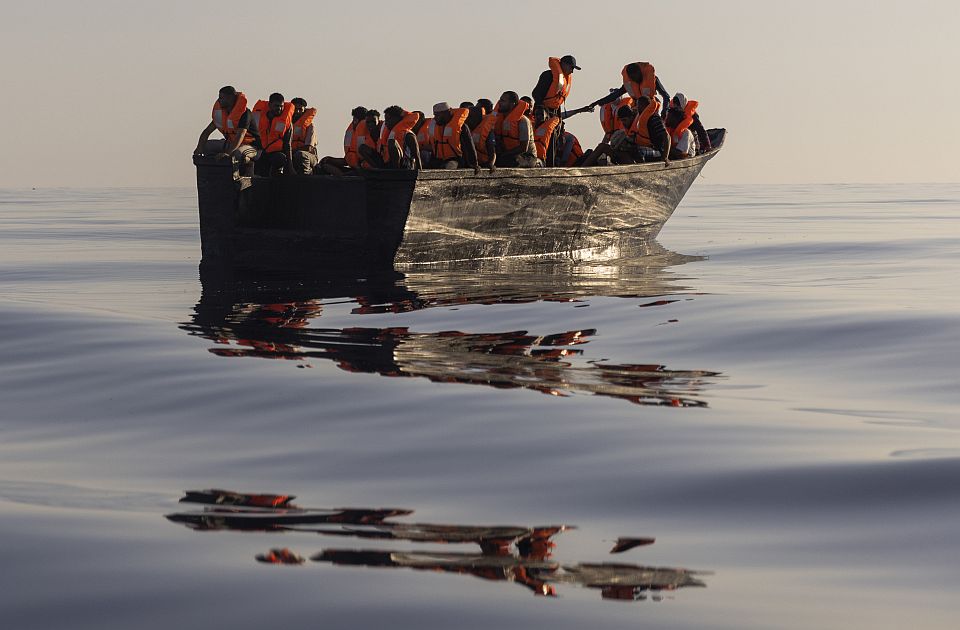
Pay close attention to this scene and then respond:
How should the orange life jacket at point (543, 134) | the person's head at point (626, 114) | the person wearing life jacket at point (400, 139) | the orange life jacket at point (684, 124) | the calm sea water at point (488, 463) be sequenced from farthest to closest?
the orange life jacket at point (684, 124) < the person's head at point (626, 114) < the orange life jacket at point (543, 134) < the person wearing life jacket at point (400, 139) < the calm sea water at point (488, 463)

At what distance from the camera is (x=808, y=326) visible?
11.9 meters

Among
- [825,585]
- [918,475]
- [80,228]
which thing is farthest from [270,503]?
[80,228]

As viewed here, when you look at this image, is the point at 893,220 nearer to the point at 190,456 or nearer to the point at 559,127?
the point at 559,127

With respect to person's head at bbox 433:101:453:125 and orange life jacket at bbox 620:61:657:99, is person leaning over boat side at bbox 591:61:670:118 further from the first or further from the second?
person's head at bbox 433:101:453:125

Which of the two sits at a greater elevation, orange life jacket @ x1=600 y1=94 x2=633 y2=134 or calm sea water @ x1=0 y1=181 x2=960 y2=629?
orange life jacket @ x1=600 y1=94 x2=633 y2=134

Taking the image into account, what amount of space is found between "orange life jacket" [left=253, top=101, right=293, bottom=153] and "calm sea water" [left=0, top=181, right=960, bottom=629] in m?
7.05

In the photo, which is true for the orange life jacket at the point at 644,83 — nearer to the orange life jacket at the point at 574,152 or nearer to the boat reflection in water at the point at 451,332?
the orange life jacket at the point at 574,152

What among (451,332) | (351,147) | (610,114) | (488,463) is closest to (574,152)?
(610,114)

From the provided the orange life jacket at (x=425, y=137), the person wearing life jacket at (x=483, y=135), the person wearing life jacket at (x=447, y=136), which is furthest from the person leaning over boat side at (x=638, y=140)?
the orange life jacket at (x=425, y=137)

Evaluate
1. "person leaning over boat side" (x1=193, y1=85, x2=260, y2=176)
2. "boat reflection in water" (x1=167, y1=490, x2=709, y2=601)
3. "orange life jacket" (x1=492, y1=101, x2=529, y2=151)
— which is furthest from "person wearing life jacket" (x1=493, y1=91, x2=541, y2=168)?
"boat reflection in water" (x1=167, y1=490, x2=709, y2=601)

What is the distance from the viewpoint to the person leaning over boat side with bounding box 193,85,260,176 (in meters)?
20.8

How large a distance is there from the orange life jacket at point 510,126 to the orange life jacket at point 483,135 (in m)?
0.18

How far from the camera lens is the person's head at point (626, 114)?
23.0 m

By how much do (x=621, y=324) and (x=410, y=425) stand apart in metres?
5.69
